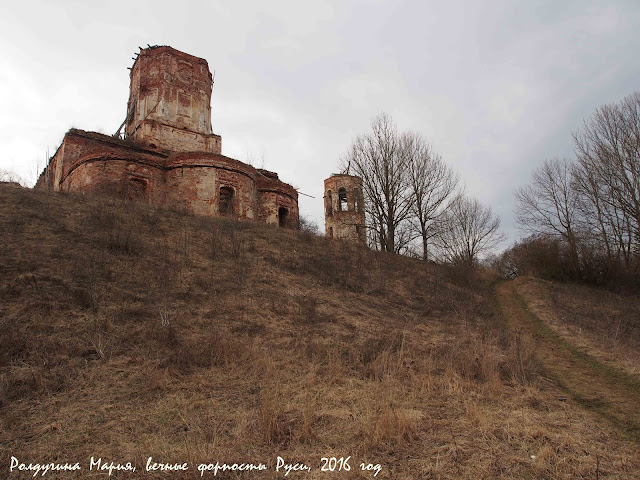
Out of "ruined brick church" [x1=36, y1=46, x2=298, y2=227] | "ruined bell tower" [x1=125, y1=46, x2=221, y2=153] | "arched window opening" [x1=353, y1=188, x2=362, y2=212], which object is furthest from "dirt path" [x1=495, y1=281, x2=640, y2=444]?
"ruined bell tower" [x1=125, y1=46, x2=221, y2=153]

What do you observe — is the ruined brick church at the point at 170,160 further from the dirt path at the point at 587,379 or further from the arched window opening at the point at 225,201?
the dirt path at the point at 587,379

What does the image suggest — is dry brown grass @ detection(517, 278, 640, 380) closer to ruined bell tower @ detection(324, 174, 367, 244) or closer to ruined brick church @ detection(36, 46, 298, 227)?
ruined bell tower @ detection(324, 174, 367, 244)

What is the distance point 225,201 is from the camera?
827 inches

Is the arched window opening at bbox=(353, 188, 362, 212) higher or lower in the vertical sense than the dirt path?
higher

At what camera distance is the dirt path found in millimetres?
5022

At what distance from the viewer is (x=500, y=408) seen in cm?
499

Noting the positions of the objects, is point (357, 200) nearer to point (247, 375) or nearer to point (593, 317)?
point (593, 317)

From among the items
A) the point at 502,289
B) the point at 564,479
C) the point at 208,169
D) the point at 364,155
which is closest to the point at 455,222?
the point at 364,155

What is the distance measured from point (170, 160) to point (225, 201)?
339 centimetres

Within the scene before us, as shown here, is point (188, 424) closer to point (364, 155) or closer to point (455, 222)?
point (364, 155)

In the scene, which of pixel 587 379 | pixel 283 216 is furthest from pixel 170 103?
pixel 587 379

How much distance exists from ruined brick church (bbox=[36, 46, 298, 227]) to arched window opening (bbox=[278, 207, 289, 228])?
0.04 meters

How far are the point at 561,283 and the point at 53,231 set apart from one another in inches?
818

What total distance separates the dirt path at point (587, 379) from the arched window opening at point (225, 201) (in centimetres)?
1421
